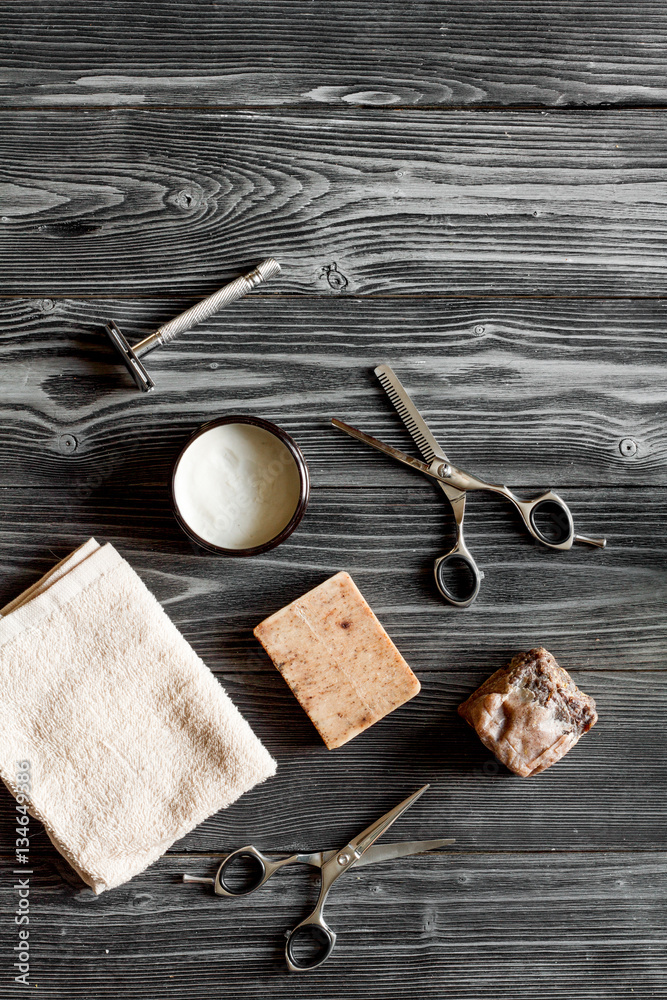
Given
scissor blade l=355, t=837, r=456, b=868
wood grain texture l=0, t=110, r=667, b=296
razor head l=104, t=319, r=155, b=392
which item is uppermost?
wood grain texture l=0, t=110, r=667, b=296

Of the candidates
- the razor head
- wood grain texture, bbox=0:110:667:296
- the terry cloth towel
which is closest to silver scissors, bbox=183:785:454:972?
the terry cloth towel

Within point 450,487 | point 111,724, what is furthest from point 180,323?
point 111,724

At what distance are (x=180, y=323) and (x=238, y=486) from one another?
25 centimetres

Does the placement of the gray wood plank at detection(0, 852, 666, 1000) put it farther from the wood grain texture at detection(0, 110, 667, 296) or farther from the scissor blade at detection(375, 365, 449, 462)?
the wood grain texture at detection(0, 110, 667, 296)

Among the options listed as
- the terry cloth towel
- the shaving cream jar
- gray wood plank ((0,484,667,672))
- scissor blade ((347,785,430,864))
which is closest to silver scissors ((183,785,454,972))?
scissor blade ((347,785,430,864))

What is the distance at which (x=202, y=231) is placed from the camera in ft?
3.34

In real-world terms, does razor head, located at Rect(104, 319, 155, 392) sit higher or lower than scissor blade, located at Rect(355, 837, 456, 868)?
higher

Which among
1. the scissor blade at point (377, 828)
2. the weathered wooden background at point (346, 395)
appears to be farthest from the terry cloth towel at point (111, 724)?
the scissor blade at point (377, 828)

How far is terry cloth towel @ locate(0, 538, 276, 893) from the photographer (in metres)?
0.94

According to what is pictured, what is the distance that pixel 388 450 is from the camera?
1001 mm

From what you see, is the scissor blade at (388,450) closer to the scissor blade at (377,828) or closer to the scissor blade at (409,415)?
the scissor blade at (409,415)

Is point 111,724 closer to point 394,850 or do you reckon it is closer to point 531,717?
point 394,850

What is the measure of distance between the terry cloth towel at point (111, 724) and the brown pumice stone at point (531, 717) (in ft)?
1.10

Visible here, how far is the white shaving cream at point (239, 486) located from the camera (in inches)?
37.9
